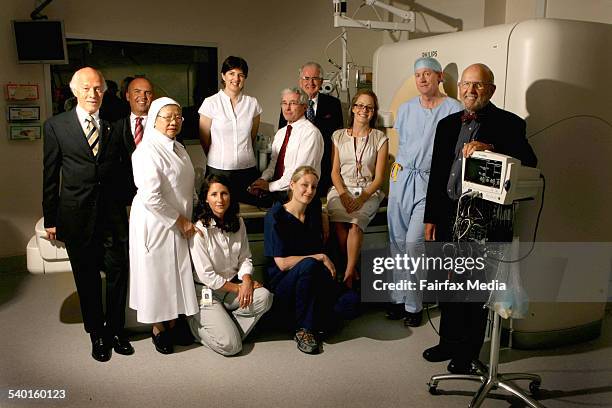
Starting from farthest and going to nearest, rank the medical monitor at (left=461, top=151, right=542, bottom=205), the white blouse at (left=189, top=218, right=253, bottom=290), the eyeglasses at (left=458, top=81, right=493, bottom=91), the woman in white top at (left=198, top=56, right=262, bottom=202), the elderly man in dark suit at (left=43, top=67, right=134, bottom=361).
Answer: the woman in white top at (left=198, top=56, right=262, bottom=202) < the white blouse at (left=189, top=218, right=253, bottom=290) < the elderly man in dark suit at (left=43, top=67, right=134, bottom=361) < the eyeglasses at (left=458, top=81, right=493, bottom=91) < the medical monitor at (left=461, top=151, right=542, bottom=205)

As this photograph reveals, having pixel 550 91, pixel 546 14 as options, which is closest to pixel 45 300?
pixel 550 91

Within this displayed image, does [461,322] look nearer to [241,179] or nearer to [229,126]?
[241,179]

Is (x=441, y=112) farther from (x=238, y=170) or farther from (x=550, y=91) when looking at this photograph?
(x=238, y=170)

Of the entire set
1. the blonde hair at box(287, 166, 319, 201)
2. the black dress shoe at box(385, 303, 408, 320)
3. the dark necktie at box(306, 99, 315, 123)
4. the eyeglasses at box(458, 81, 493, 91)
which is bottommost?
the black dress shoe at box(385, 303, 408, 320)

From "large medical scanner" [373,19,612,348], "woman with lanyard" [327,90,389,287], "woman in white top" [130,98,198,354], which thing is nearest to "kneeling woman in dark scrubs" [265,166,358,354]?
"woman with lanyard" [327,90,389,287]

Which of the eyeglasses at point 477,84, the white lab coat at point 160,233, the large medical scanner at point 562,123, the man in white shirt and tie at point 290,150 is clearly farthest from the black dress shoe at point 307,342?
the eyeglasses at point 477,84

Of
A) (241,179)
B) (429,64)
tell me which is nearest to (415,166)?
(429,64)

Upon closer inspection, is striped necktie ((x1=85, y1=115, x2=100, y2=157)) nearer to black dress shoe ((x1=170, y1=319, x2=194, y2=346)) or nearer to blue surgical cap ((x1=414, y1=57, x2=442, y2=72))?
black dress shoe ((x1=170, y1=319, x2=194, y2=346))

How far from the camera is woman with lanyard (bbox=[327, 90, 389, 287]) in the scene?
3.48 metres

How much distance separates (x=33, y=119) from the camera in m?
4.21

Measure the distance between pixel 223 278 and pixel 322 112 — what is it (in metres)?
1.27

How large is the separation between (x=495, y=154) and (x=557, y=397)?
43.6 inches

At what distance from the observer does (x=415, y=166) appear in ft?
10.8

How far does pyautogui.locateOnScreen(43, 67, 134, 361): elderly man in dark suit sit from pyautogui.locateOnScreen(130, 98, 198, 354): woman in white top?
10 cm
